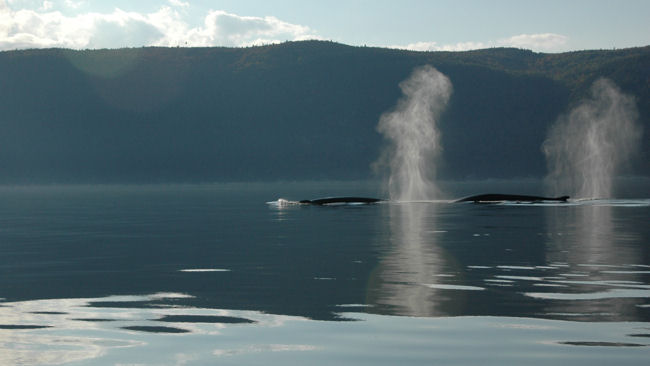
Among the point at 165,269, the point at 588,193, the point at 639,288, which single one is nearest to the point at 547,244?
the point at 639,288

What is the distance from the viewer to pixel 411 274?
985 inches

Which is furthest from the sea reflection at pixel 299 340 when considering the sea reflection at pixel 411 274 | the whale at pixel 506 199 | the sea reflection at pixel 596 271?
the whale at pixel 506 199

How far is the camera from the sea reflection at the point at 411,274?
19.6m

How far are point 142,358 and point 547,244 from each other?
885 inches

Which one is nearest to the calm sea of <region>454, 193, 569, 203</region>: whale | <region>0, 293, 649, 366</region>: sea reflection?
<region>0, 293, 649, 366</region>: sea reflection

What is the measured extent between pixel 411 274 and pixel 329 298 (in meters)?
4.79

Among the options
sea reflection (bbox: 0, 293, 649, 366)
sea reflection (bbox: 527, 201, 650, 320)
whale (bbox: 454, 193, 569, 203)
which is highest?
whale (bbox: 454, 193, 569, 203)

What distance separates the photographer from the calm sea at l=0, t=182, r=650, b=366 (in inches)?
603

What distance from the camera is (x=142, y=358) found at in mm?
14906

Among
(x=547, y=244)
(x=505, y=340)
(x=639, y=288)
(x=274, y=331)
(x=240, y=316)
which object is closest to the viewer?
(x=505, y=340)

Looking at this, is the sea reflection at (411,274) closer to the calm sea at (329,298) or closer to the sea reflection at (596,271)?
the calm sea at (329,298)

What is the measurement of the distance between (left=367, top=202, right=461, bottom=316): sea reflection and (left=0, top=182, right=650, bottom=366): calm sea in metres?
0.06

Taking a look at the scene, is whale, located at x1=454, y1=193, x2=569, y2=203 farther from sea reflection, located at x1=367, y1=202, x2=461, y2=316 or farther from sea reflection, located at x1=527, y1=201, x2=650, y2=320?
sea reflection, located at x1=367, y1=202, x2=461, y2=316

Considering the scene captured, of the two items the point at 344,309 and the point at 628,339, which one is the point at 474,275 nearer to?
the point at 344,309
